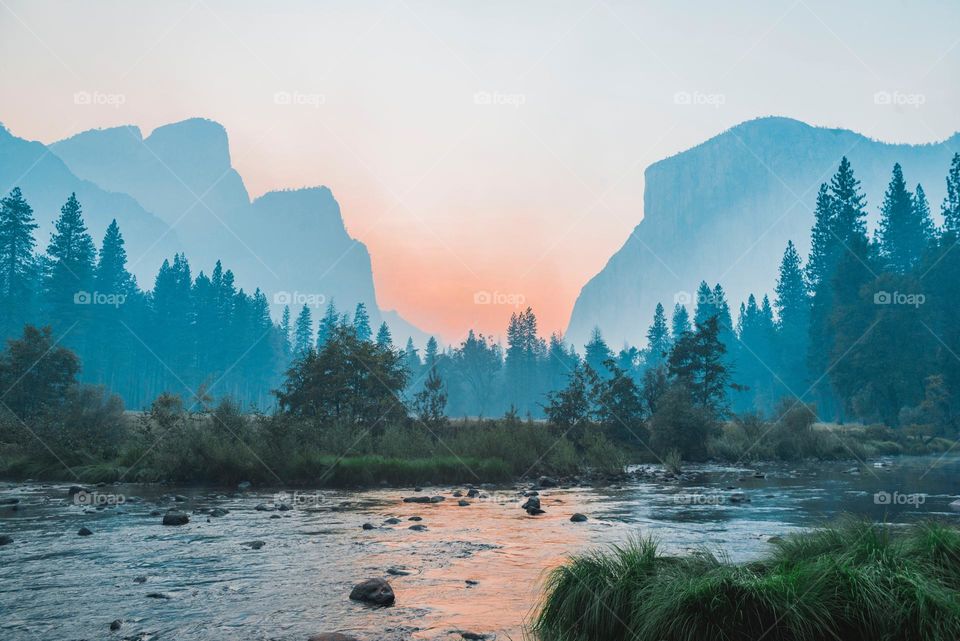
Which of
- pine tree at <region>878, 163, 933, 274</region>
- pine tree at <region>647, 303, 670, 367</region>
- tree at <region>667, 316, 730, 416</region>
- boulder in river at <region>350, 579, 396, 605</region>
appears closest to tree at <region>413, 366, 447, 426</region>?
boulder in river at <region>350, 579, 396, 605</region>

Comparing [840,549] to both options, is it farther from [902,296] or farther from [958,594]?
[902,296]

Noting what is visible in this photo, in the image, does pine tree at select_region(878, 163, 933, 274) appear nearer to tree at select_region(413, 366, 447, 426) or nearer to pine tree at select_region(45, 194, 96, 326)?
tree at select_region(413, 366, 447, 426)

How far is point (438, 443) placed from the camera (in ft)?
96.0

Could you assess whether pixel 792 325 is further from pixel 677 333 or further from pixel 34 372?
pixel 34 372

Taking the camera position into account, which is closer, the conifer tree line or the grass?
the grass

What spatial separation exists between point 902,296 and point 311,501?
175 ft

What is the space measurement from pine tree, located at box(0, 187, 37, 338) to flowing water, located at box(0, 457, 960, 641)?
188ft

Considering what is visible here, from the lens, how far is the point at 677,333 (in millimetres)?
114875

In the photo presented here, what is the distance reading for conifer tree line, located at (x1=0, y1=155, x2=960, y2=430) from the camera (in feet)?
167

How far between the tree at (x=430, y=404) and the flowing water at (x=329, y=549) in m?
9.16

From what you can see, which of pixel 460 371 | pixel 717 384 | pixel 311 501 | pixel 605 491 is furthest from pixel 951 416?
pixel 460 371

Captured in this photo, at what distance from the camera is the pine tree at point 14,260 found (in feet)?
225

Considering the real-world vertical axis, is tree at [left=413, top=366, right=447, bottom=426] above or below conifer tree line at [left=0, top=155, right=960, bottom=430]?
below

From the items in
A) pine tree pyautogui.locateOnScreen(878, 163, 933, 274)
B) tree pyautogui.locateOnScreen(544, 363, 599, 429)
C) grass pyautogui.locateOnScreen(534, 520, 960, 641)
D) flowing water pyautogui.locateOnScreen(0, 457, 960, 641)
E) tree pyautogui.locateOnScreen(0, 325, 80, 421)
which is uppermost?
pine tree pyautogui.locateOnScreen(878, 163, 933, 274)
